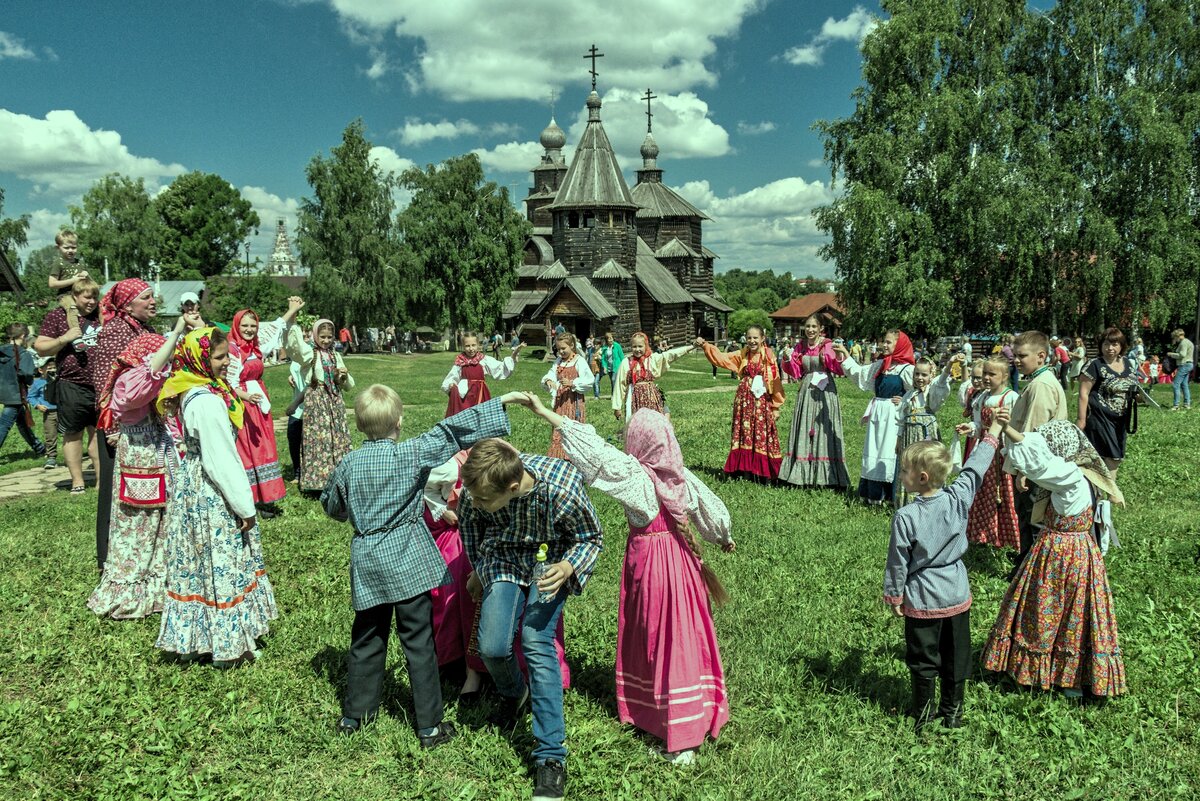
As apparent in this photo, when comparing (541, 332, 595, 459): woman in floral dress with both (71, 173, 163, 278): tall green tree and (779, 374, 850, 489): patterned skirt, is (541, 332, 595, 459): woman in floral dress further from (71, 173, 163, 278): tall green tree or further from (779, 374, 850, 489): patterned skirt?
(71, 173, 163, 278): tall green tree

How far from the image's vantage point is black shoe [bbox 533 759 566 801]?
3.58 meters

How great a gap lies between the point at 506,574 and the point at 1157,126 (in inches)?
1194

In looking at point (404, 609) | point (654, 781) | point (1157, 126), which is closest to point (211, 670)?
point (404, 609)

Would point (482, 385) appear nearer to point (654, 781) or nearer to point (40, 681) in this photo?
point (40, 681)

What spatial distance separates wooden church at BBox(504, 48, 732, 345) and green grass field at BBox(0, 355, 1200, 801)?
123 feet

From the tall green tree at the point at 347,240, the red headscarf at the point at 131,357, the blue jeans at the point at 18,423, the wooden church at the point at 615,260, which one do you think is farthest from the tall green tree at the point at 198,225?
the red headscarf at the point at 131,357

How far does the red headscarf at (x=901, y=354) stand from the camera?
8352 mm

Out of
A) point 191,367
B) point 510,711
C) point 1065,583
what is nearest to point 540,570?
point 510,711

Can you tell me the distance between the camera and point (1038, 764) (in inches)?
154

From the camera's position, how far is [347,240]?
44656mm

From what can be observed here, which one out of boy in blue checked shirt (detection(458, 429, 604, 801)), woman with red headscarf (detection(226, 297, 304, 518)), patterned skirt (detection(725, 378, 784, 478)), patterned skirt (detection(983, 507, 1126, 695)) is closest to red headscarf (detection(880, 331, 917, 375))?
patterned skirt (detection(725, 378, 784, 478))

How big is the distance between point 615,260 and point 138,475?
40840mm

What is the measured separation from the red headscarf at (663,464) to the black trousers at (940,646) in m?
1.34

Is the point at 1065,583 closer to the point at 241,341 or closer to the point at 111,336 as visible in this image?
the point at 111,336
